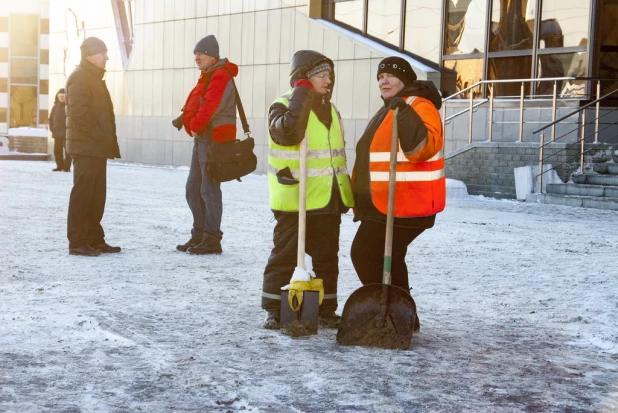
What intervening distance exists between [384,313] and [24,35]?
55984 mm

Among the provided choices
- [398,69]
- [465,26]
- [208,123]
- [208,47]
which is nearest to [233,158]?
[208,123]

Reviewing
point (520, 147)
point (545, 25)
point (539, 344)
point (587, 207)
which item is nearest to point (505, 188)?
point (520, 147)

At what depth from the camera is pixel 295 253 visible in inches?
217

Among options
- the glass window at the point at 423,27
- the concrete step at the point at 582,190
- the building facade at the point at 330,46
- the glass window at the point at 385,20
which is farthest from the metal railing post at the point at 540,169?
the glass window at the point at 385,20

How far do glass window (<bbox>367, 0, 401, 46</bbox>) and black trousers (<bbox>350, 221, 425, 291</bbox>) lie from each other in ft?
53.9

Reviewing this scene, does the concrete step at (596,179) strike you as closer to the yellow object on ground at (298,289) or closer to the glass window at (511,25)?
the glass window at (511,25)

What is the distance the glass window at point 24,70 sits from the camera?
188ft

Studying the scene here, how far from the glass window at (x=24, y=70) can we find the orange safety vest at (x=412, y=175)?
5530 cm

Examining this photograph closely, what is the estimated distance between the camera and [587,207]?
1432 centimetres

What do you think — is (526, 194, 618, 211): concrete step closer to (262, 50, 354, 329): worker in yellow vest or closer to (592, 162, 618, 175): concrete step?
(592, 162, 618, 175): concrete step

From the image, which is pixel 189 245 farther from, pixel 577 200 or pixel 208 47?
pixel 577 200

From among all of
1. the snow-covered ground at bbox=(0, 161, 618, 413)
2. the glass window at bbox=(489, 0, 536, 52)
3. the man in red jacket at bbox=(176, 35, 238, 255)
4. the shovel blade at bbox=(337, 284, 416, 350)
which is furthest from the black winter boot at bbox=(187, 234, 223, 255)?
the glass window at bbox=(489, 0, 536, 52)

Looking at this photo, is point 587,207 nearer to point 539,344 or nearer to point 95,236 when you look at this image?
point 95,236

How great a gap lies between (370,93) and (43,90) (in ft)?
134
